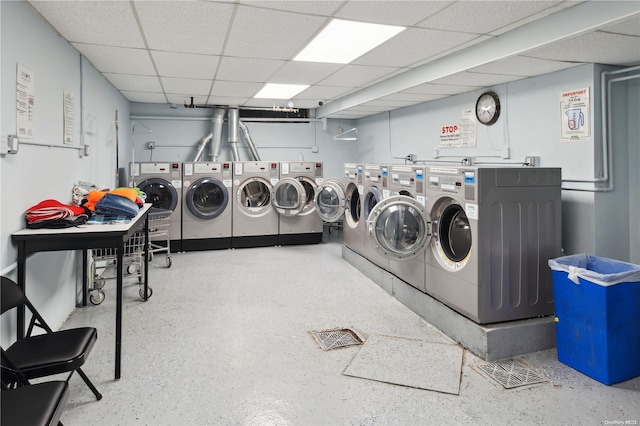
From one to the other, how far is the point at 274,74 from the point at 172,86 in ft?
5.32

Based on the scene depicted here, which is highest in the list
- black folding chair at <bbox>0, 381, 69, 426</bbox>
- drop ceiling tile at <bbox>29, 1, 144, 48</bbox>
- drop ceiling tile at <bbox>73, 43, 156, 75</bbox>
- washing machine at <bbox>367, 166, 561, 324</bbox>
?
drop ceiling tile at <bbox>73, 43, 156, 75</bbox>

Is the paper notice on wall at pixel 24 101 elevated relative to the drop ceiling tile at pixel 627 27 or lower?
lower

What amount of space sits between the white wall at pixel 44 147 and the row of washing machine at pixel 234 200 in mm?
1780

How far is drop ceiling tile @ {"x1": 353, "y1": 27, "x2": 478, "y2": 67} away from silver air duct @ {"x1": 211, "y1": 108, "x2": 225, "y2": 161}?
12.3 feet

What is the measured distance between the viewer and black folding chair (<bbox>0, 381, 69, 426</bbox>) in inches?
57.8

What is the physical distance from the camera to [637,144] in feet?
11.7

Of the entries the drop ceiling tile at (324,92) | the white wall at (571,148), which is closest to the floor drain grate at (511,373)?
the white wall at (571,148)

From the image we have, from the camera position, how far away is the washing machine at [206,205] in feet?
20.5

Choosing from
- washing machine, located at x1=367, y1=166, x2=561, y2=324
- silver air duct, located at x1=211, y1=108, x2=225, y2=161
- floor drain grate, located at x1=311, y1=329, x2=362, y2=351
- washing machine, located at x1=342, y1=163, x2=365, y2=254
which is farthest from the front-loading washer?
silver air duct, located at x1=211, y1=108, x2=225, y2=161

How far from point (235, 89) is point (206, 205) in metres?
1.93

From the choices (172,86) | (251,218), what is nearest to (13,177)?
(172,86)

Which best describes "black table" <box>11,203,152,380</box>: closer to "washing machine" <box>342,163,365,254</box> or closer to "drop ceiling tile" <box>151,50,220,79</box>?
→ "drop ceiling tile" <box>151,50,220,79</box>

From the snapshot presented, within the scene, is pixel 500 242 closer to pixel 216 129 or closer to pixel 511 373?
pixel 511 373

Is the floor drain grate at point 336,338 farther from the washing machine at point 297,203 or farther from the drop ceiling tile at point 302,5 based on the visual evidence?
the washing machine at point 297,203
